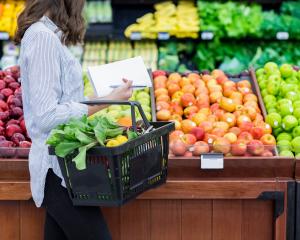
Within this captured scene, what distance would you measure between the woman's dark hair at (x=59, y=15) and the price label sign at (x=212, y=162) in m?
0.80

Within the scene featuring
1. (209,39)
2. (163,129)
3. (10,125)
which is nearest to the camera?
(163,129)

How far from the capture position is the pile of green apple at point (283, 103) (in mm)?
3408

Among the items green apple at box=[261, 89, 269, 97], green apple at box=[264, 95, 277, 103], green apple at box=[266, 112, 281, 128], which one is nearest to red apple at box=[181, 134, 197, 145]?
green apple at box=[266, 112, 281, 128]

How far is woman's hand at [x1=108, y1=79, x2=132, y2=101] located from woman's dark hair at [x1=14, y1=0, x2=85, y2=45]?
252 millimetres

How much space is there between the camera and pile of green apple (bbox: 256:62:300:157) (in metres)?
3.41

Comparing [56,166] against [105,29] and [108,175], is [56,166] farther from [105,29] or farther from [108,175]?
[105,29]

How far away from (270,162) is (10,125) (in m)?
1.24

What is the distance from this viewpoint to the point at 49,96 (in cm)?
245

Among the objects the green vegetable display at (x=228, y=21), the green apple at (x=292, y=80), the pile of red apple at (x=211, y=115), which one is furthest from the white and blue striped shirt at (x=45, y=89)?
the green vegetable display at (x=228, y=21)

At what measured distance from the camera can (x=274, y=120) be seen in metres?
3.57

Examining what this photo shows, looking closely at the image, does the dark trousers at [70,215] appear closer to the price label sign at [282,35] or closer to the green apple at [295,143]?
the green apple at [295,143]

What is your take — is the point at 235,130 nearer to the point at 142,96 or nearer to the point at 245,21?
the point at 142,96

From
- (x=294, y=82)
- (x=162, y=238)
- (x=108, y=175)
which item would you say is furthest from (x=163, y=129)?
(x=294, y=82)

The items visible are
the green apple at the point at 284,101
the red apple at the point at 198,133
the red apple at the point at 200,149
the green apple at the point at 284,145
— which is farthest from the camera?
the green apple at the point at 284,101
